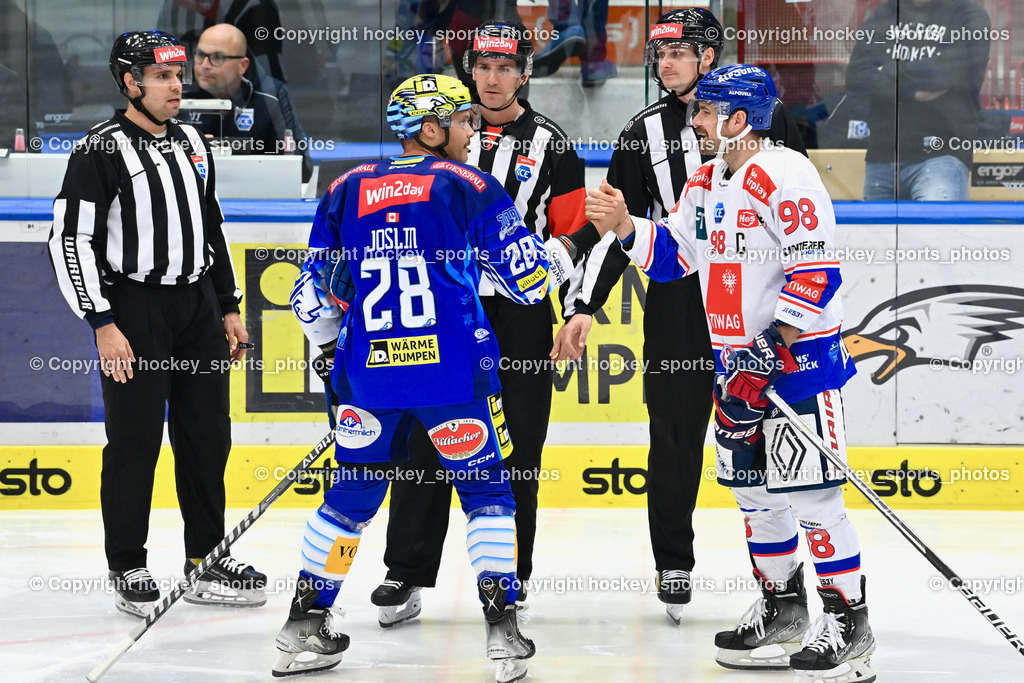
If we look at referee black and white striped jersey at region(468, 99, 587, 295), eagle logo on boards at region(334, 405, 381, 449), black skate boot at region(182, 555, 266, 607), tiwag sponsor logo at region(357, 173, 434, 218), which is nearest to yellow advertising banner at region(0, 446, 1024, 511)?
black skate boot at region(182, 555, 266, 607)

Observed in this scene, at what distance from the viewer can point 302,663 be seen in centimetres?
326

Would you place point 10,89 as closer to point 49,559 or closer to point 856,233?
point 49,559

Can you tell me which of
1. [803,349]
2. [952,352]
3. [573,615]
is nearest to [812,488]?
[803,349]

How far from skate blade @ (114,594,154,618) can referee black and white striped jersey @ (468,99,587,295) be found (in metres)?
1.73

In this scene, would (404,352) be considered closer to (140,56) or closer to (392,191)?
(392,191)

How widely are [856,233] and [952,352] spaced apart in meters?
0.69

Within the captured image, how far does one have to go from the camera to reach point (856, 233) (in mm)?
5453

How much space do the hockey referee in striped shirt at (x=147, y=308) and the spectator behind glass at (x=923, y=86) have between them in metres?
3.29

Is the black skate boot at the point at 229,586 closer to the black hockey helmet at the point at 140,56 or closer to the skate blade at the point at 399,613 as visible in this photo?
the skate blade at the point at 399,613

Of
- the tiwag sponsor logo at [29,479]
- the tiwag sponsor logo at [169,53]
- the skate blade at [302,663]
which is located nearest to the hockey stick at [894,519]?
the skate blade at [302,663]

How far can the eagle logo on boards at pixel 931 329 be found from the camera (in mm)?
5398

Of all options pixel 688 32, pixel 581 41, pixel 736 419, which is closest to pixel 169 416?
pixel 736 419

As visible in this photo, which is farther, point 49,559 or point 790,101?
point 790,101

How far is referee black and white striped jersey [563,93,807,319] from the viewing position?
390cm
